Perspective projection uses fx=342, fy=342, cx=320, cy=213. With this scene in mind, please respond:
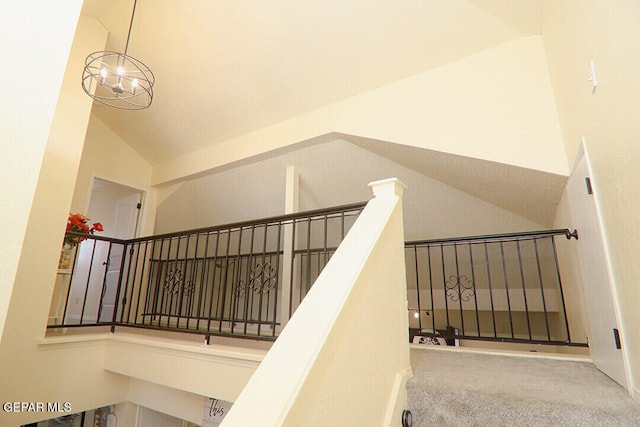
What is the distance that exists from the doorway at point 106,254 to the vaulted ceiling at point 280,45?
6.10 ft

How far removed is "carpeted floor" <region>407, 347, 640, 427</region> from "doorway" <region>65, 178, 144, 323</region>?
545 centimetres

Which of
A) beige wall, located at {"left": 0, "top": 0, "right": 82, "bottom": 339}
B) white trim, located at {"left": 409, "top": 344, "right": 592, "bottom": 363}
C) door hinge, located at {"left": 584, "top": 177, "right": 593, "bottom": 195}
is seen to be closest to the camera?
beige wall, located at {"left": 0, "top": 0, "right": 82, "bottom": 339}

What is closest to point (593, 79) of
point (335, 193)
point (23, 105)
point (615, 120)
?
point (615, 120)

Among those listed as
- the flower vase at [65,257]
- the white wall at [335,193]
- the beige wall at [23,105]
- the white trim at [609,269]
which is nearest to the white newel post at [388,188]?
the white trim at [609,269]

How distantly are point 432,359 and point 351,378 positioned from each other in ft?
4.46

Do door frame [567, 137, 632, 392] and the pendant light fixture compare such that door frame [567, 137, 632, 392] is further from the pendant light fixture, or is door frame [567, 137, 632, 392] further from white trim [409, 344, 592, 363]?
the pendant light fixture

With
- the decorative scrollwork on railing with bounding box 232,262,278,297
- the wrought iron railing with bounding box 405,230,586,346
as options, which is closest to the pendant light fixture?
the decorative scrollwork on railing with bounding box 232,262,278,297

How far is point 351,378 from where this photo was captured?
3.87 feet

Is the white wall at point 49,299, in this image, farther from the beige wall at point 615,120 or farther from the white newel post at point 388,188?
the beige wall at point 615,120

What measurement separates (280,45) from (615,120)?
3.08 meters

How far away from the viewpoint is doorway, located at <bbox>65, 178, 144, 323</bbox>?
575 cm

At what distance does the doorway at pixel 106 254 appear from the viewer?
18.9 feet

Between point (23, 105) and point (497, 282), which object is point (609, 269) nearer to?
point (23, 105)

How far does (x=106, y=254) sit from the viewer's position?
5.86m
